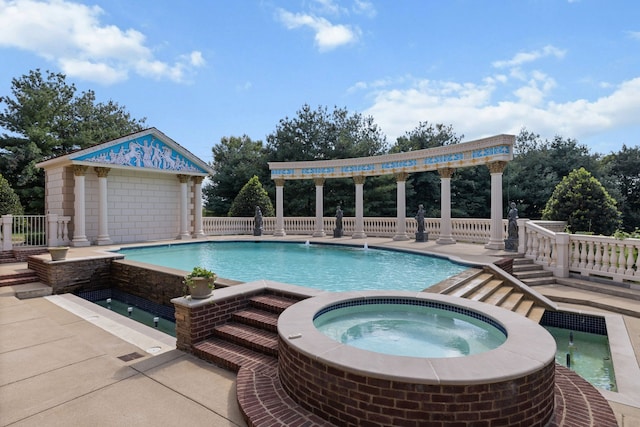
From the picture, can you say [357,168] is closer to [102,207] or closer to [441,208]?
[441,208]

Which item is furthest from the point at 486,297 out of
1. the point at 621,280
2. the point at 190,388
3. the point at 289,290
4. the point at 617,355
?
the point at 190,388

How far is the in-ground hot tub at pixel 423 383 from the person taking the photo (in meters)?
2.79

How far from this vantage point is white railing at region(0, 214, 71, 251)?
1365 cm

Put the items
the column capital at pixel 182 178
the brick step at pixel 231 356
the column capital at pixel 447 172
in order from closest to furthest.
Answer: the brick step at pixel 231 356
the column capital at pixel 447 172
the column capital at pixel 182 178

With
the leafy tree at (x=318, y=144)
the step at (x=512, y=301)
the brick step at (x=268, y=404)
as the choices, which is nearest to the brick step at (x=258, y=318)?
the brick step at (x=268, y=404)

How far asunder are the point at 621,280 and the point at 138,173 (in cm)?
2022

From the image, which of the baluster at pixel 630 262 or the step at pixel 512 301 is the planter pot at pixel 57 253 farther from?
the baluster at pixel 630 262

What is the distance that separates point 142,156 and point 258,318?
15038 mm

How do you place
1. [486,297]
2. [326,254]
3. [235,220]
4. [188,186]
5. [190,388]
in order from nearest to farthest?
[190,388] → [486,297] → [326,254] → [188,186] → [235,220]

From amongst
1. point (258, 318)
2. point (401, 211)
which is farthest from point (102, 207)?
point (401, 211)

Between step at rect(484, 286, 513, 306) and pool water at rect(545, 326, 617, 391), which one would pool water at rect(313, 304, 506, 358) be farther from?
step at rect(484, 286, 513, 306)

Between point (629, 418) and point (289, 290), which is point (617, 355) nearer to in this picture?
point (629, 418)

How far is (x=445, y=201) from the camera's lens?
16.8m

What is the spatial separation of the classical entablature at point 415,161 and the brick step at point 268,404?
1375cm
